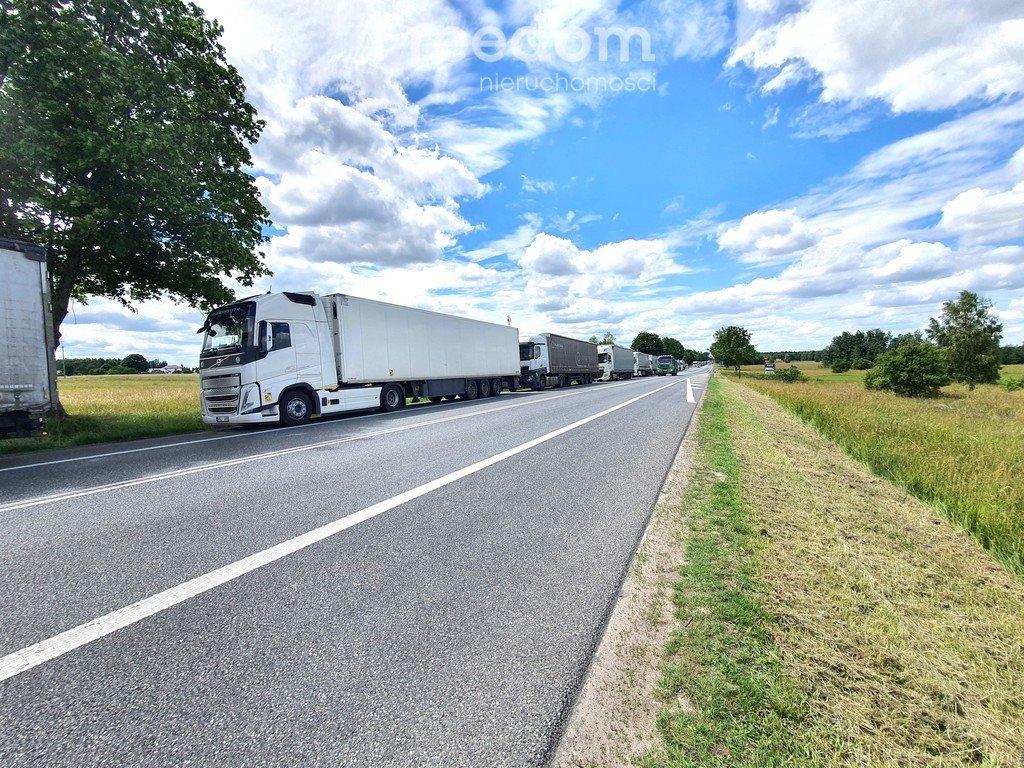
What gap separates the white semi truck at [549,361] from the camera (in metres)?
30.1

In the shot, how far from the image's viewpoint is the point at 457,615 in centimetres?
253

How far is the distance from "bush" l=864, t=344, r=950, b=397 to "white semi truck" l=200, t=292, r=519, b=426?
3390cm

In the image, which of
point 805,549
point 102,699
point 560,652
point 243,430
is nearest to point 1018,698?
point 805,549

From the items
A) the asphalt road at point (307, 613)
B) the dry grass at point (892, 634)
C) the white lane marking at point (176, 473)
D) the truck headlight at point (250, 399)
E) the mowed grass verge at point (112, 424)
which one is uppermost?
the truck headlight at point (250, 399)

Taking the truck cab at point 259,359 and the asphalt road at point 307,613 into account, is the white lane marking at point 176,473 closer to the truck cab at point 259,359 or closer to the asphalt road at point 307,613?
the asphalt road at point 307,613

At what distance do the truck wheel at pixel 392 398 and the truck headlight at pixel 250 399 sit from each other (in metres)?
4.87

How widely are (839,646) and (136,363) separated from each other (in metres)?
119

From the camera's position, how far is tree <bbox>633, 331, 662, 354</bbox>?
133 metres

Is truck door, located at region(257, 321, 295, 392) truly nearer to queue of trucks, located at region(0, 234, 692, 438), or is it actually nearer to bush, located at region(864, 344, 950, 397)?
queue of trucks, located at region(0, 234, 692, 438)

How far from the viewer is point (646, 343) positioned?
133625 mm

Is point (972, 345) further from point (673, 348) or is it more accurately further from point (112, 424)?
point (673, 348)

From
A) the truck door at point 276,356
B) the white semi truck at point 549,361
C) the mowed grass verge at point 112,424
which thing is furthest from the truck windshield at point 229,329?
the white semi truck at point 549,361

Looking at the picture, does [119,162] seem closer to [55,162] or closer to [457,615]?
[55,162]

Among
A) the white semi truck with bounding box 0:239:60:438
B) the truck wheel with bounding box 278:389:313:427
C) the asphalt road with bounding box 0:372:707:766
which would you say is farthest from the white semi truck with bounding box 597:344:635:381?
the asphalt road with bounding box 0:372:707:766
